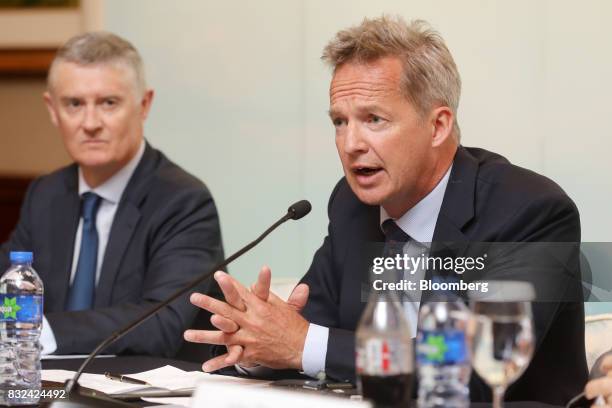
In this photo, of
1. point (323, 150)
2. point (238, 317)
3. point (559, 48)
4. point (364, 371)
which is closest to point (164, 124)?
point (323, 150)

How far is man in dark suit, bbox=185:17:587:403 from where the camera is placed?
2150 mm

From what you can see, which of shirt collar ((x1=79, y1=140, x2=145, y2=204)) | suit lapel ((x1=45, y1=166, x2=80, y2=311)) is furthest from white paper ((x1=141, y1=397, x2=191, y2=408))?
shirt collar ((x1=79, y1=140, x2=145, y2=204))

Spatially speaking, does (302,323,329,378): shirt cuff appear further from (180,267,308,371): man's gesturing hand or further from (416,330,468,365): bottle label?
(416,330,468,365): bottle label

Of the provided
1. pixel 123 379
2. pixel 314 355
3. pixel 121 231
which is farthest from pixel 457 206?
pixel 121 231

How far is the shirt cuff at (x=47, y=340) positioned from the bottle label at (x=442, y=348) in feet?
5.36

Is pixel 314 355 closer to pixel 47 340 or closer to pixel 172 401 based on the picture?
pixel 172 401

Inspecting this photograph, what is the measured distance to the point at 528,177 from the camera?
245 centimetres

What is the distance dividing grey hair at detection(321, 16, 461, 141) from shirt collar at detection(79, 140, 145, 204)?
1.22 meters

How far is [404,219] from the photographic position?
8.37 feet

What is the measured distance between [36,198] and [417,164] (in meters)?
1.68

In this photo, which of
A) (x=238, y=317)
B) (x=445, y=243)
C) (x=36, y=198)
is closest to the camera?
(x=238, y=317)

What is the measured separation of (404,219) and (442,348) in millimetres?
1128

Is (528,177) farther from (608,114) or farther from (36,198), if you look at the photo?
(36,198)

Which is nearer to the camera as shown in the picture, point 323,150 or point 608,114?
point 608,114
